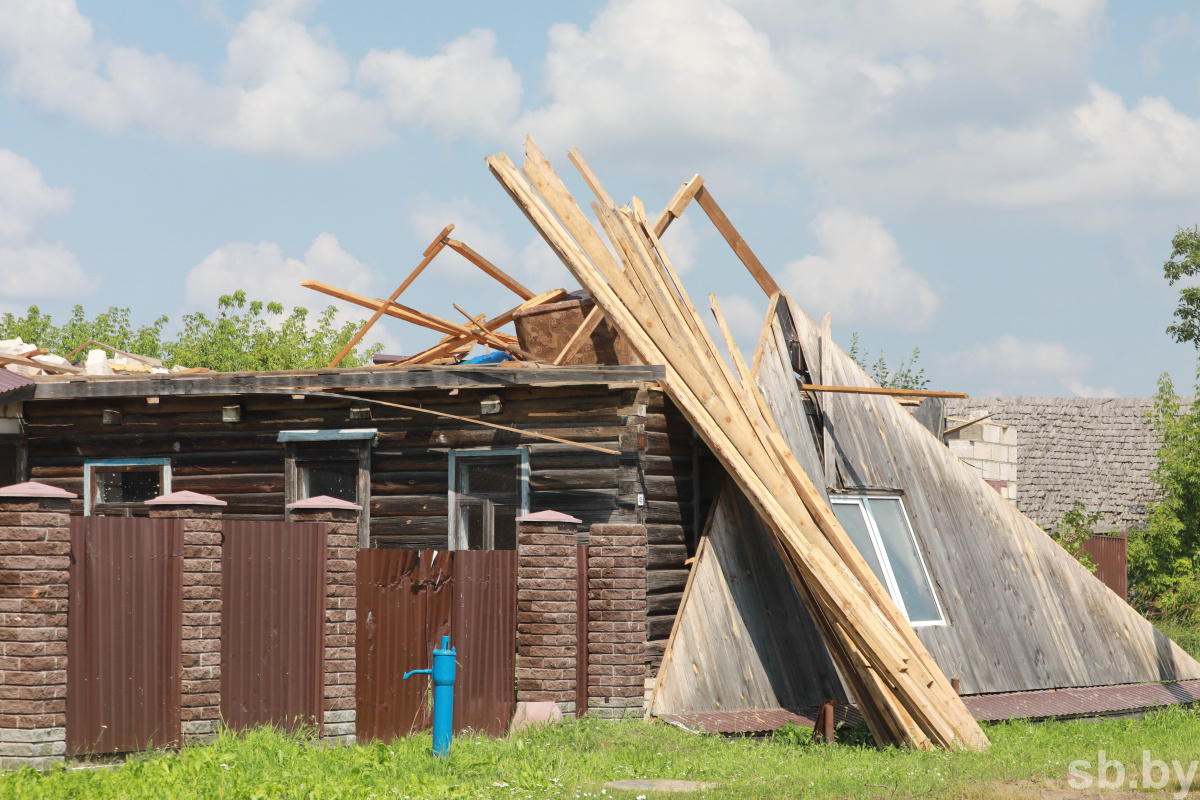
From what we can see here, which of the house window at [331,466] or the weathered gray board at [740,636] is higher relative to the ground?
the house window at [331,466]

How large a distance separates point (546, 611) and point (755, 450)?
2.43m

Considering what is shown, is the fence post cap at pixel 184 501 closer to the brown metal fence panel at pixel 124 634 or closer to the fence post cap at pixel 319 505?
the brown metal fence panel at pixel 124 634

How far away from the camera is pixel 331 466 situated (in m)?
12.3

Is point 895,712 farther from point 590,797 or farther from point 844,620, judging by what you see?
point 590,797

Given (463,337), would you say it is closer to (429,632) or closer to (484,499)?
(484,499)

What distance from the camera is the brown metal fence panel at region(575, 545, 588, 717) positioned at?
33.8 ft

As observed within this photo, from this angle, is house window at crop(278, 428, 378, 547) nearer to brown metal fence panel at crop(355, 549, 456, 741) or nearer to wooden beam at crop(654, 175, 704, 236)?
brown metal fence panel at crop(355, 549, 456, 741)

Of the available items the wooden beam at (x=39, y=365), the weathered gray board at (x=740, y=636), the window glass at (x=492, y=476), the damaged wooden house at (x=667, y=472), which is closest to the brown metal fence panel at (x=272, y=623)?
the damaged wooden house at (x=667, y=472)

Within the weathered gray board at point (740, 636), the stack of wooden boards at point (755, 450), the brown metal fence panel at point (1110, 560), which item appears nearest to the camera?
the stack of wooden boards at point (755, 450)

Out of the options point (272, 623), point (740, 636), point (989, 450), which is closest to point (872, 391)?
point (740, 636)

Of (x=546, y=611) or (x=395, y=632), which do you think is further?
(x=546, y=611)

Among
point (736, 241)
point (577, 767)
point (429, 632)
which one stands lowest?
point (577, 767)

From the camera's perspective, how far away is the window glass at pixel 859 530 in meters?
11.7

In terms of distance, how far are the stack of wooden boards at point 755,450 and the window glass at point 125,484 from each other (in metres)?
5.27
